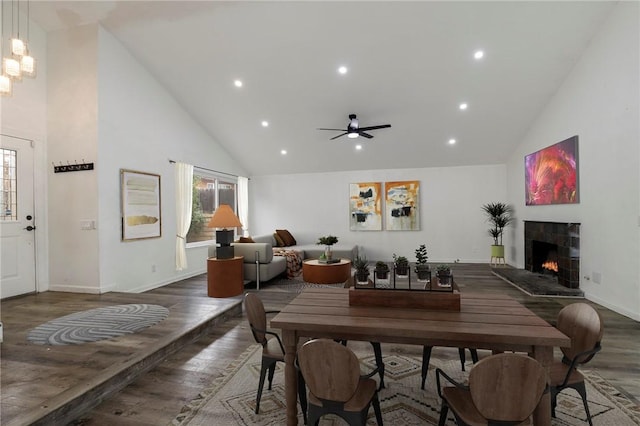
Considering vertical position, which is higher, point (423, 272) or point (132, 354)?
point (423, 272)

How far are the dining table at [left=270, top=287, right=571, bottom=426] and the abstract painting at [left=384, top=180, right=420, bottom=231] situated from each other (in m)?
6.07

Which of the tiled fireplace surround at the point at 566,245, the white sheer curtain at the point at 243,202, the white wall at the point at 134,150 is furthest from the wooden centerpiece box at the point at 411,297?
the white sheer curtain at the point at 243,202

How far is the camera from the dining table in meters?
1.49

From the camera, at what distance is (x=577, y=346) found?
181 cm

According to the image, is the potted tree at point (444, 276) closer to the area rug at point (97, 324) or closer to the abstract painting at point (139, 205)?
the area rug at point (97, 324)

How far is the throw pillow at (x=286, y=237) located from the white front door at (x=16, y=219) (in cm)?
480

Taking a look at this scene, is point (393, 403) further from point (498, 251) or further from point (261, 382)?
point (498, 251)

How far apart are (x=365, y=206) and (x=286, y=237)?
2.29 metres

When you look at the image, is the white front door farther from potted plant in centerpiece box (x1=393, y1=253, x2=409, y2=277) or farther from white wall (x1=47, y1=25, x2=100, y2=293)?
potted plant in centerpiece box (x1=393, y1=253, x2=409, y2=277)

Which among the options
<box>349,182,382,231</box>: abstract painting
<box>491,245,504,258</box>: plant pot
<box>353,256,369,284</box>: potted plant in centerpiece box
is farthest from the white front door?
<box>491,245,504,258</box>: plant pot

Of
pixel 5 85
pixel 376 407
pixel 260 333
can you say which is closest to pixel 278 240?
pixel 5 85

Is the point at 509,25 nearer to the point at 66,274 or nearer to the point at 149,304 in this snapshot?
the point at 149,304

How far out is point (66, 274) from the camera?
4.55m

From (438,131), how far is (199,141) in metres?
5.19
